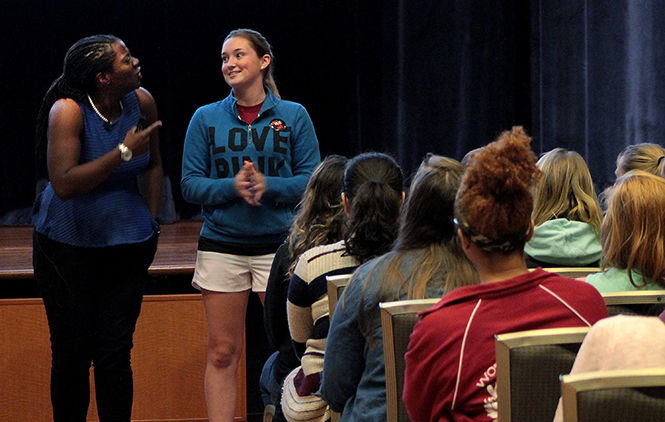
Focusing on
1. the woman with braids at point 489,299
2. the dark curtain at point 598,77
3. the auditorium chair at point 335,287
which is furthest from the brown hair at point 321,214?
the dark curtain at point 598,77

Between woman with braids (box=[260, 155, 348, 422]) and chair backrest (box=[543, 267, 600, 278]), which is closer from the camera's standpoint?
chair backrest (box=[543, 267, 600, 278])

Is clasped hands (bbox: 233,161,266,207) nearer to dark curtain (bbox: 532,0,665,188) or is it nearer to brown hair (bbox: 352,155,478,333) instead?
brown hair (bbox: 352,155,478,333)

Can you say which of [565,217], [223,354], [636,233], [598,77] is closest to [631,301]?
[636,233]

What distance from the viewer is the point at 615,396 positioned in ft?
3.44

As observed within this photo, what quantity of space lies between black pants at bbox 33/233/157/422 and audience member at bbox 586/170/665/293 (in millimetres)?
1384

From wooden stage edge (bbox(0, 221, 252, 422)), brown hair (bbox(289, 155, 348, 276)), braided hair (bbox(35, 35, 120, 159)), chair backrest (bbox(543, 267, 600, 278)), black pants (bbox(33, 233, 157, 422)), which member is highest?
braided hair (bbox(35, 35, 120, 159))

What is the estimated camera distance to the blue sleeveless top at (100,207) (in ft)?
8.53

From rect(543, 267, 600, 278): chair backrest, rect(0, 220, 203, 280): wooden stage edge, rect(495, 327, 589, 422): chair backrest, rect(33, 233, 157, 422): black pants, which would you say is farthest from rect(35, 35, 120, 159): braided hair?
rect(495, 327, 589, 422): chair backrest

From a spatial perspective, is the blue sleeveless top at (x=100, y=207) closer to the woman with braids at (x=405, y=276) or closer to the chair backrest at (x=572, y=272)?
the woman with braids at (x=405, y=276)

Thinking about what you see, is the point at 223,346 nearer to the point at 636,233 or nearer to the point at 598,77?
the point at 636,233

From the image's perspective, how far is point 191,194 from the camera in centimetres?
292

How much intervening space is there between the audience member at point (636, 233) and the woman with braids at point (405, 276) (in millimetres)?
365

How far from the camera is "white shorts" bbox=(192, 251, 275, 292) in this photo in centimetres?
293

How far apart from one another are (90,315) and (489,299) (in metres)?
1.57
